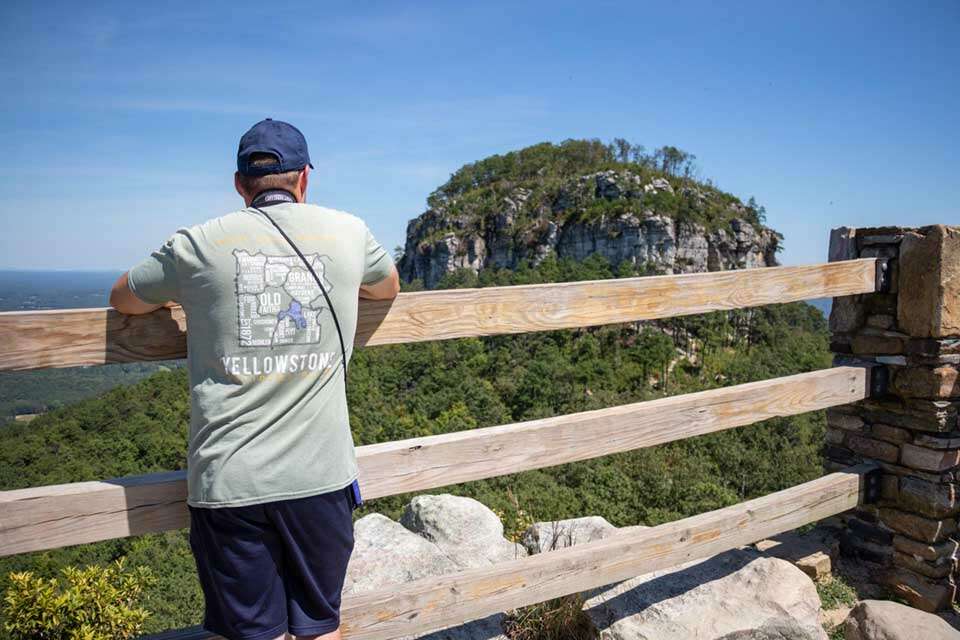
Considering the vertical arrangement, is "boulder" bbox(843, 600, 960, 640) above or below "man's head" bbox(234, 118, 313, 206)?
below

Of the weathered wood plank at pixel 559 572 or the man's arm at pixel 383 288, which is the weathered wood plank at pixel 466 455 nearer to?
the weathered wood plank at pixel 559 572

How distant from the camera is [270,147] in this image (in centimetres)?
174

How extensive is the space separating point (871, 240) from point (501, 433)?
101 inches

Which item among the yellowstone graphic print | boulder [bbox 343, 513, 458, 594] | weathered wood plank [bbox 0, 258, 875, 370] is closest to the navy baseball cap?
the yellowstone graphic print

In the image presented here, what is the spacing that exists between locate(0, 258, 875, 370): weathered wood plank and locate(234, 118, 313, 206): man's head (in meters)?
0.47

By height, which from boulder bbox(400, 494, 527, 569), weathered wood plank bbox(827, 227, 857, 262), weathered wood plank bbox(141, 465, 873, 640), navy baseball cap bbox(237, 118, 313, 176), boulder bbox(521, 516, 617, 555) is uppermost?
navy baseball cap bbox(237, 118, 313, 176)

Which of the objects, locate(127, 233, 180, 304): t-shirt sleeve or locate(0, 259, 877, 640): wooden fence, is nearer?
locate(127, 233, 180, 304): t-shirt sleeve

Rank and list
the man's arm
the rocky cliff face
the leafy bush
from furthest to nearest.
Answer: the rocky cliff face < the leafy bush < the man's arm

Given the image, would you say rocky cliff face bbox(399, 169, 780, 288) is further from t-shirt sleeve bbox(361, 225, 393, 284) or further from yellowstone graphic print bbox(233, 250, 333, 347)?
yellowstone graphic print bbox(233, 250, 333, 347)

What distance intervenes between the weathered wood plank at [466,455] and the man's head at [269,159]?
89 centimetres

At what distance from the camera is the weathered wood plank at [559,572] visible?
2.24 metres

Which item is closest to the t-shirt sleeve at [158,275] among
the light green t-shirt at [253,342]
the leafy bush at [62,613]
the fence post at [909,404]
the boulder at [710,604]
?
the light green t-shirt at [253,342]

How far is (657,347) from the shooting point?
51688 mm

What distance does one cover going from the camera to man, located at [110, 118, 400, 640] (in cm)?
165
